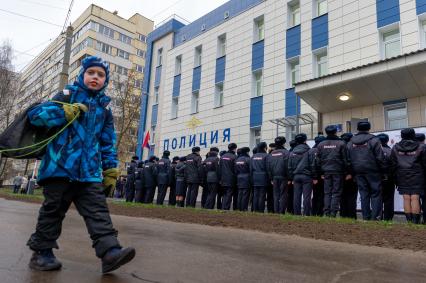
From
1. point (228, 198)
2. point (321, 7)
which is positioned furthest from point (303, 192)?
point (321, 7)

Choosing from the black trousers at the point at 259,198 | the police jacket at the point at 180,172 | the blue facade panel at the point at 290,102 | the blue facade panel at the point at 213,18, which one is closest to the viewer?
the black trousers at the point at 259,198

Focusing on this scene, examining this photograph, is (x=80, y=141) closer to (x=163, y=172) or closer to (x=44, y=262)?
(x=44, y=262)

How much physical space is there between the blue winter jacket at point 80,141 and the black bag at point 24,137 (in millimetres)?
61

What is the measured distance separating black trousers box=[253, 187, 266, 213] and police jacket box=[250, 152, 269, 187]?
0.75 feet

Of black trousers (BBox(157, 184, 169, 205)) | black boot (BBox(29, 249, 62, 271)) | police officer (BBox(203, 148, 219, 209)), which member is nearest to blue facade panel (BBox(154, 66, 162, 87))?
black trousers (BBox(157, 184, 169, 205))

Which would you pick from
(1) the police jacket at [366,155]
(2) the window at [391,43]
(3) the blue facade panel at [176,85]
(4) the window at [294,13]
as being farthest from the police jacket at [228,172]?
(3) the blue facade panel at [176,85]

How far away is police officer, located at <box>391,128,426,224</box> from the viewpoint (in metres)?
8.12

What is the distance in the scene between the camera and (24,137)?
3.38m

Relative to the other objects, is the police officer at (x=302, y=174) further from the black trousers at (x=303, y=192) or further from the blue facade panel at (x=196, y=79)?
the blue facade panel at (x=196, y=79)

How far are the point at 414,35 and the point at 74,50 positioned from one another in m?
58.8

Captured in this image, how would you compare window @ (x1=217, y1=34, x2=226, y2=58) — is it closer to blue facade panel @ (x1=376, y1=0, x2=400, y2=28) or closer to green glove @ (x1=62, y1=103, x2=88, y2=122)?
blue facade panel @ (x1=376, y1=0, x2=400, y2=28)

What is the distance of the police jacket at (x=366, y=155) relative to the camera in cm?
841

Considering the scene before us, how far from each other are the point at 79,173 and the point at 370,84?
12670mm

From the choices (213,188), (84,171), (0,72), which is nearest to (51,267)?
(84,171)
